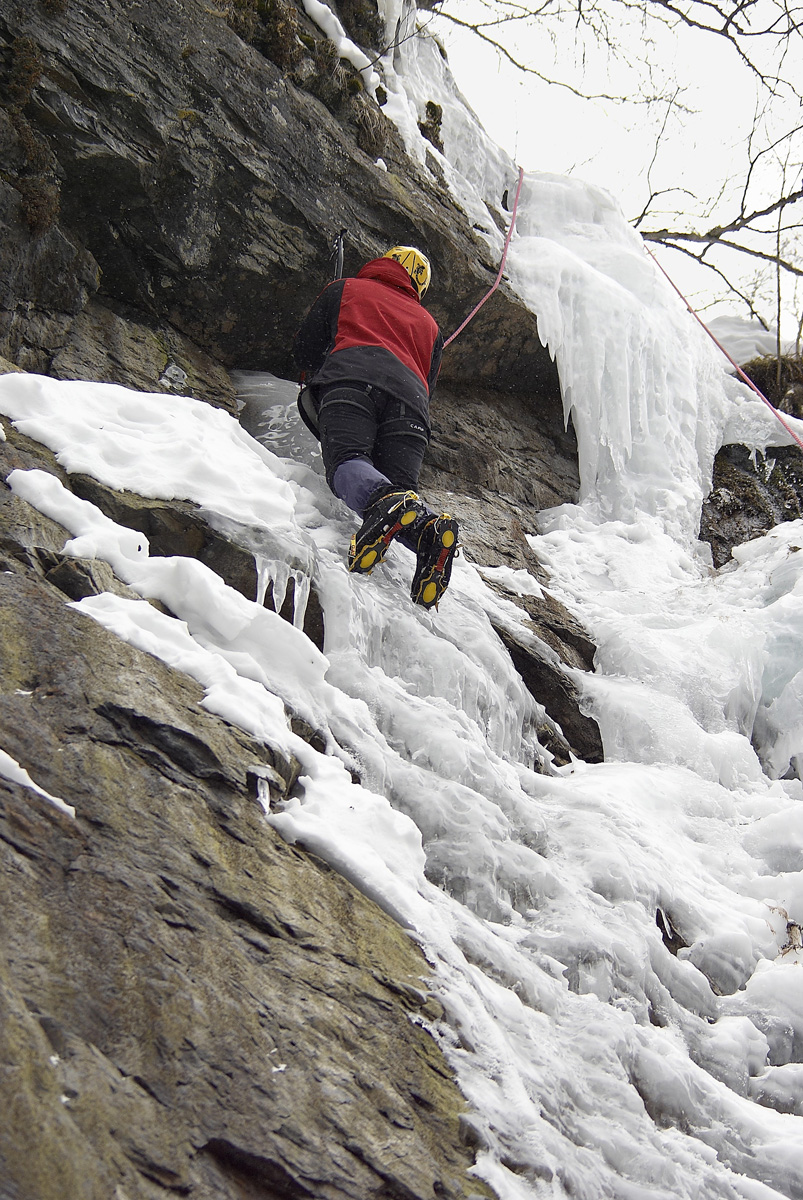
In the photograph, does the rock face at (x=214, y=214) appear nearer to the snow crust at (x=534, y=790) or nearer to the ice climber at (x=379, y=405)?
the snow crust at (x=534, y=790)

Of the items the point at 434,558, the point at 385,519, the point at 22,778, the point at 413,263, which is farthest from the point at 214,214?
the point at 22,778

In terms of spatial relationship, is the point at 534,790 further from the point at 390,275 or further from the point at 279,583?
the point at 390,275

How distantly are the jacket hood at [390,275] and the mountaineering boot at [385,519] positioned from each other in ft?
4.37

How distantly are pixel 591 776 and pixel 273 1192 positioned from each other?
7.31ft

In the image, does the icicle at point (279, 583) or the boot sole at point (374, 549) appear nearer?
the icicle at point (279, 583)

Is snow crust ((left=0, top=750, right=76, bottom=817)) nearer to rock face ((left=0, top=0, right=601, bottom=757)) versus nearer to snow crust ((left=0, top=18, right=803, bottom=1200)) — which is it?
snow crust ((left=0, top=18, right=803, bottom=1200))

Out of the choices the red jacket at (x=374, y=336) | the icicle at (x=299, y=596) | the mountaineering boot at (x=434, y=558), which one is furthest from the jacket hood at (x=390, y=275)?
the icicle at (x=299, y=596)

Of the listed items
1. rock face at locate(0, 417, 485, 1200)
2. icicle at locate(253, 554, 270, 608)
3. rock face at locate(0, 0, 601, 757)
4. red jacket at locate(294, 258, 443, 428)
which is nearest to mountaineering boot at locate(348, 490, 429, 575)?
icicle at locate(253, 554, 270, 608)

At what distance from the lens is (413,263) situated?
393 centimetres

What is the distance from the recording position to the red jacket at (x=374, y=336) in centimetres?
338

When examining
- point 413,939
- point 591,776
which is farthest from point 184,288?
point 413,939

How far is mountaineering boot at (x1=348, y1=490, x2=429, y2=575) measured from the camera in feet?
9.39

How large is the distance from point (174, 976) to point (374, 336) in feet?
9.01

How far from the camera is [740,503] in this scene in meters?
6.18
